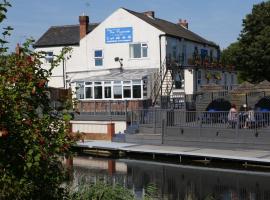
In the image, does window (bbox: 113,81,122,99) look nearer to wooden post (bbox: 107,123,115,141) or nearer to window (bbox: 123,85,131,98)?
window (bbox: 123,85,131,98)

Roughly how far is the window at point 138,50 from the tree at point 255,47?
1190cm

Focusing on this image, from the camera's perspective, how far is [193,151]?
22.8 metres

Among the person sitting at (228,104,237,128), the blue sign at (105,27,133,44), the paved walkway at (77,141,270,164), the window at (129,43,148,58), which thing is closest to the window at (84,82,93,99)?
the window at (129,43,148,58)

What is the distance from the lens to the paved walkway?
20875mm

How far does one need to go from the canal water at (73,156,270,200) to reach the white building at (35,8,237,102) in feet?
49.6

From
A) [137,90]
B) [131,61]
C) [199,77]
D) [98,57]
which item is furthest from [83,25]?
[199,77]

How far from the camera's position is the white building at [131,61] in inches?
1503

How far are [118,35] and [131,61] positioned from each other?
257cm

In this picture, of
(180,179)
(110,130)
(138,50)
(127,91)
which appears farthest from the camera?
(138,50)

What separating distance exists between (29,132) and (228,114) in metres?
18.9

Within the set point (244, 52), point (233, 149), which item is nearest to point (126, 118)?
point (233, 149)

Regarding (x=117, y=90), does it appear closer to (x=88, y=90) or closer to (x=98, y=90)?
(x=98, y=90)

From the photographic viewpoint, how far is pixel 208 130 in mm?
23906

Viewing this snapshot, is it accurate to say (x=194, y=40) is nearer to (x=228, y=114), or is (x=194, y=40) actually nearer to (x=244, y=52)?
(x=244, y=52)
